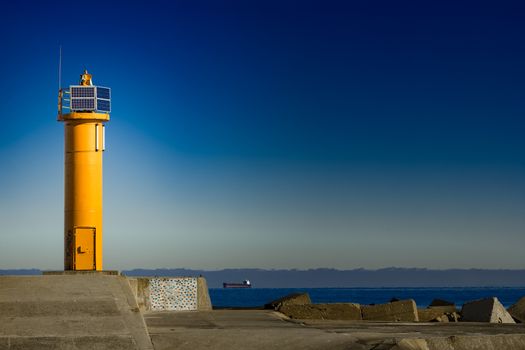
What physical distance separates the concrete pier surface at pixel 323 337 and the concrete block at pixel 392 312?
3.93 meters

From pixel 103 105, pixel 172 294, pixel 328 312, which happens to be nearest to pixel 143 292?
pixel 172 294

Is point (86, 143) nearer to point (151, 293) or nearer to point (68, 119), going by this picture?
point (68, 119)

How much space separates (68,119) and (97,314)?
10.5m

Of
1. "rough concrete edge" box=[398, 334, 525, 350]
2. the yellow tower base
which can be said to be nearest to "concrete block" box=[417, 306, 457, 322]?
"rough concrete edge" box=[398, 334, 525, 350]

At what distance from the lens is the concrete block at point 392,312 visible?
63.7ft

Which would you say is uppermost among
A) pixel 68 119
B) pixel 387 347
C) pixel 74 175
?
pixel 68 119

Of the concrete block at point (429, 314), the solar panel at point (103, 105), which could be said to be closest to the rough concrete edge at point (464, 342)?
the concrete block at point (429, 314)

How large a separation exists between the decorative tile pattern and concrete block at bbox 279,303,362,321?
2.52 m

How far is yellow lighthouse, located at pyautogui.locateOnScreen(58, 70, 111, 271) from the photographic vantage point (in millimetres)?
22031

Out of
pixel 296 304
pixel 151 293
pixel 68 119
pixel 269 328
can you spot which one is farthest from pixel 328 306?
pixel 68 119

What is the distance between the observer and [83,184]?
22.0 meters

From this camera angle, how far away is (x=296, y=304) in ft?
66.1

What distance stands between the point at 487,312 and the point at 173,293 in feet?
23.9

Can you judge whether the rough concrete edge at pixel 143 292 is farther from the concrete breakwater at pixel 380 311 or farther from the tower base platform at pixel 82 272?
the concrete breakwater at pixel 380 311
